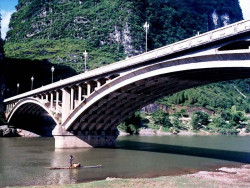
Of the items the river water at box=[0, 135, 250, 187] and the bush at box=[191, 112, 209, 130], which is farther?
the bush at box=[191, 112, 209, 130]

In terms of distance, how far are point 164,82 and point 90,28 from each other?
161m

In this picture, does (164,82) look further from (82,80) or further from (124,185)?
(124,185)

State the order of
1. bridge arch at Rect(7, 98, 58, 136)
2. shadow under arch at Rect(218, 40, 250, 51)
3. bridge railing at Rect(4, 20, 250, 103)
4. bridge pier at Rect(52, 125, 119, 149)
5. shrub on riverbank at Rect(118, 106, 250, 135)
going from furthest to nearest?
shrub on riverbank at Rect(118, 106, 250, 135) < bridge arch at Rect(7, 98, 58, 136) < bridge pier at Rect(52, 125, 119, 149) < shadow under arch at Rect(218, 40, 250, 51) < bridge railing at Rect(4, 20, 250, 103)

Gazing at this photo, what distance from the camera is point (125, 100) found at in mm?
46438

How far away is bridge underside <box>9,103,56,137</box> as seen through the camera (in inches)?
3270

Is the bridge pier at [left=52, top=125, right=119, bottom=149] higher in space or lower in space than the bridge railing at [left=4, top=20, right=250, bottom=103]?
lower

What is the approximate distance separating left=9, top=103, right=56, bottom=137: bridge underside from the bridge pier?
106 ft

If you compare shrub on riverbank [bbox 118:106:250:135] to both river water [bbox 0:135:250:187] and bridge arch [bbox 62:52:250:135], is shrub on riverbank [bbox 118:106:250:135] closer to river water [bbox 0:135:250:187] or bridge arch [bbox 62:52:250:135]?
bridge arch [bbox 62:52:250:135]

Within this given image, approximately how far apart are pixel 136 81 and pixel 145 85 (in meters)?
3.31

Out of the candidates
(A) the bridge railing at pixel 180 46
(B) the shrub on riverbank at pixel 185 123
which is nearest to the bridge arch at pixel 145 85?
(A) the bridge railing at pixel 180 46

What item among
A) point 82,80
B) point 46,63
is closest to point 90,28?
point 46,63

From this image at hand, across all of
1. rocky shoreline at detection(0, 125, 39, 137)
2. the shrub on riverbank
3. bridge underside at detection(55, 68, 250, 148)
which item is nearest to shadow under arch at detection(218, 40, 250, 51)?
bridge underside at detection(55, 68, 250, 148)

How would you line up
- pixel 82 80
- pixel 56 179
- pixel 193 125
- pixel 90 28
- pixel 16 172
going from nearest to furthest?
pixel 56 179
pixel 16 172
pixel 82 80
pixel 193 125
pixel 90 28

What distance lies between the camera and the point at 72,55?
15625cm
